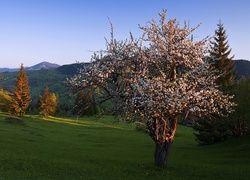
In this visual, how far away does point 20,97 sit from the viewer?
92812 mm

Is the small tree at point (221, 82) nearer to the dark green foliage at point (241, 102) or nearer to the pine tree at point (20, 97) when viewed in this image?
the dark green foliage at point (241, 102)

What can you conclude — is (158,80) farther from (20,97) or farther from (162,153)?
(20,97)

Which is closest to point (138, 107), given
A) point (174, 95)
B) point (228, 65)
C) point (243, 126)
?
point (174, 95)

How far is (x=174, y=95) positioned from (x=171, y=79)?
261 cm

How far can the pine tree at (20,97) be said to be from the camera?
91.9 metres

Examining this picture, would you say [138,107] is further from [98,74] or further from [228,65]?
[228,65]

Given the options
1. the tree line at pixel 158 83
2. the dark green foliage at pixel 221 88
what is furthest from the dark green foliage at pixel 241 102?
the tree line at pixel 158 83

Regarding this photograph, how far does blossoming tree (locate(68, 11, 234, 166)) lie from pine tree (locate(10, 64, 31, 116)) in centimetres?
7790

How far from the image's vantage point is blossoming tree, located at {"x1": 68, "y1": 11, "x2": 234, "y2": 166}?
18.3m

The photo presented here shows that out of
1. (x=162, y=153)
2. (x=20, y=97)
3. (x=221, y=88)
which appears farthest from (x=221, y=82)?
(x=20, y=97)

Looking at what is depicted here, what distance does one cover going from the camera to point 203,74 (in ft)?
69.2

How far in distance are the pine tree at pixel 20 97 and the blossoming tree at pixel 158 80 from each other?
7790cm

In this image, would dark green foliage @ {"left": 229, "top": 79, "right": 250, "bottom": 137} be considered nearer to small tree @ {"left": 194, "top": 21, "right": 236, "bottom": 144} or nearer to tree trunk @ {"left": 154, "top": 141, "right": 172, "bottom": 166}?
small tree @ {"left": 194, "top": 21, "right": 236, "bottom": 144}

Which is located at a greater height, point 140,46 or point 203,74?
point 140,46
